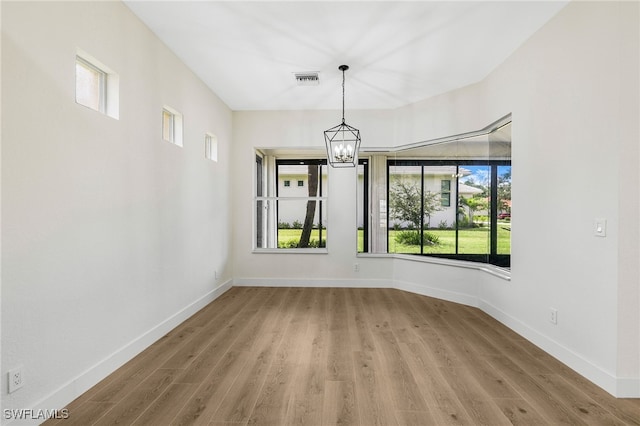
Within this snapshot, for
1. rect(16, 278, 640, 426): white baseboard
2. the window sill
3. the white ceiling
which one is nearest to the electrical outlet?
rect(16, 278, 640, 426): white baseboard

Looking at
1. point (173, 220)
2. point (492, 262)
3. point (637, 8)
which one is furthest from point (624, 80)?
point (173, 220)

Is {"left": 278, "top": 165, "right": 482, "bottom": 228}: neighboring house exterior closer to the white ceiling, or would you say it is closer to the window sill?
the window sill

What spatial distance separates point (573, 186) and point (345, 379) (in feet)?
7.73

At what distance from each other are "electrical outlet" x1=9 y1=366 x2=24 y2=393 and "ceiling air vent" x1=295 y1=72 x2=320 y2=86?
3.55 meters

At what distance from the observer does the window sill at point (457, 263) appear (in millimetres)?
3537

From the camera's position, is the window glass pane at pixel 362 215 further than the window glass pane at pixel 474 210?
Yes

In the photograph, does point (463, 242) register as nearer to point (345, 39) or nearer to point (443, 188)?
point (443, 188)

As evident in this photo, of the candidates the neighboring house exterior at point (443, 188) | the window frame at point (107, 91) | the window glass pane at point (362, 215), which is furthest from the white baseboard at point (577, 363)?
the window frame at point (107, 91)

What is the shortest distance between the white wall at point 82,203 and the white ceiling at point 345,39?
17.1 inches

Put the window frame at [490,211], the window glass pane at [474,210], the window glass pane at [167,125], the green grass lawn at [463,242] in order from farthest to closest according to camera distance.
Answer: the window glass pane at [474,210]
the window frame at [490,211]
the green grass lawn at [463,242]
the window glass pane at [167,125]

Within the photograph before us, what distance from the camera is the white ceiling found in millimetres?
2559

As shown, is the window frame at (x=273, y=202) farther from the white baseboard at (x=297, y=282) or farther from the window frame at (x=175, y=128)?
the window frame at (x=175, y=128)

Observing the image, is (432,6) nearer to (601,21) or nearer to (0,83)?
(601,21)

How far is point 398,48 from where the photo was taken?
124 inches
